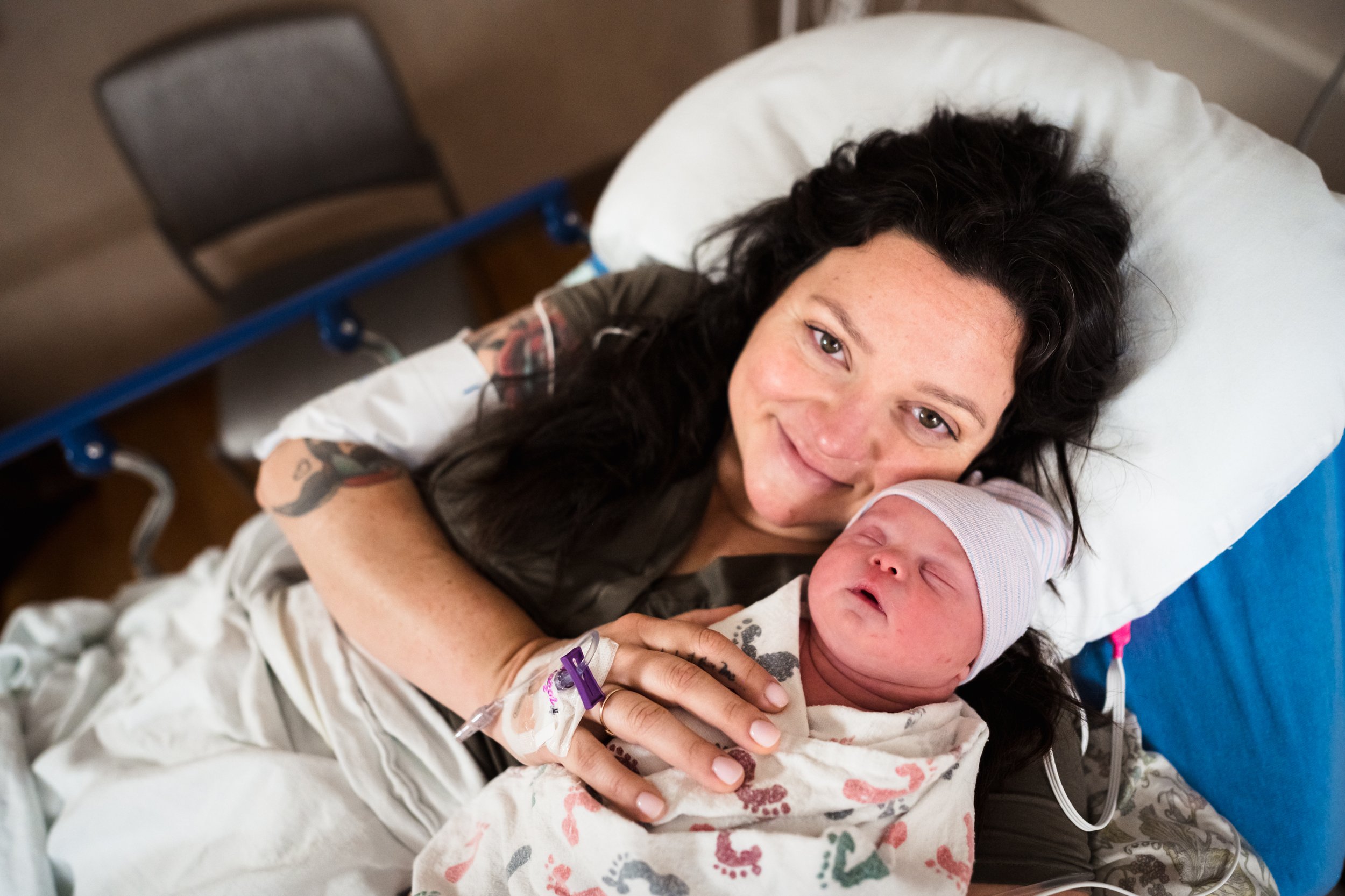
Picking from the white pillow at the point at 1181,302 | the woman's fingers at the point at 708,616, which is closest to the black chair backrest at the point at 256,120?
the white pillow at the point at 1181,302

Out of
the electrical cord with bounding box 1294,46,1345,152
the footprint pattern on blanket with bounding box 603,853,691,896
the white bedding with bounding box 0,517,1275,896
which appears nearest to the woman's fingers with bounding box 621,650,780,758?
the footprint pattern on blanket with bounding box 603,853,691,896

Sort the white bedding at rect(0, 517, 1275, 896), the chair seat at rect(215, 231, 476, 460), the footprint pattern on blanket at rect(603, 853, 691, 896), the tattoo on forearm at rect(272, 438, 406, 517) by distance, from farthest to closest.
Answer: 1. the chair seat at rect(215, 231, 476, 460)
2. the tattoo on forearm at rect(272, 438, 406, 517)
3. the white bedding at rect(0, 517, 1275, 896)
4. the footprint pattern on blanket at rect(603, 853, 691, 896)

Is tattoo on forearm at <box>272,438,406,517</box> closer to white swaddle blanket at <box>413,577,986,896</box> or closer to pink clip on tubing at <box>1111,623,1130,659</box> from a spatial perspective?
white swaddle blanket at <box>413,577,986,896</box>

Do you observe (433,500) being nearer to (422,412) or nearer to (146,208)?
(422,412)

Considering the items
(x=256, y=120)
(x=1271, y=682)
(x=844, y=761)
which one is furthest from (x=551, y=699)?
(x=256, y=120)

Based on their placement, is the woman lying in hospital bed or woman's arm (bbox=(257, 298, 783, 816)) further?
the woman lying in hospital bed

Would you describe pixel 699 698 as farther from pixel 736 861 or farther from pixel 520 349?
pixel 520 349

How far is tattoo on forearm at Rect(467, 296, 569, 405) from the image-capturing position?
1.37 meters

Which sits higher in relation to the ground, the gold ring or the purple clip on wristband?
the purple clip on wristband

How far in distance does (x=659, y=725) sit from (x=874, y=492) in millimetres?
441

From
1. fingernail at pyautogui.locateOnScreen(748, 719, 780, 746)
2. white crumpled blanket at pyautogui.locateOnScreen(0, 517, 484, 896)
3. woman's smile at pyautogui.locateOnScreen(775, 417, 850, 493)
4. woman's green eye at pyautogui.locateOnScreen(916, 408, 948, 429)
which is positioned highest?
woman's green eye at pyautogui.locateOnScreen(916, 408, 948, 429)

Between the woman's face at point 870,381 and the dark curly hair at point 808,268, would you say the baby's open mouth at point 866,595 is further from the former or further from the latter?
the dark curly hair at point 808,268

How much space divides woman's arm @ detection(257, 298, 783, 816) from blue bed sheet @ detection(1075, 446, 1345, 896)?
26.1 inches

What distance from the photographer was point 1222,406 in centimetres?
106
